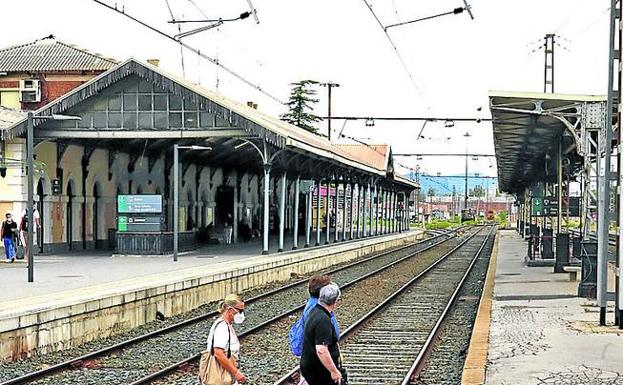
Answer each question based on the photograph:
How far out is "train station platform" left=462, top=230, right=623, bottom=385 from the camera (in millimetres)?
9836

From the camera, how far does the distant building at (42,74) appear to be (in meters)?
37.8

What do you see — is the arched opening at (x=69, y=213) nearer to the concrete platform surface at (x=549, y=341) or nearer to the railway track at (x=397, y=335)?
the railway track at (x=397, y=335)

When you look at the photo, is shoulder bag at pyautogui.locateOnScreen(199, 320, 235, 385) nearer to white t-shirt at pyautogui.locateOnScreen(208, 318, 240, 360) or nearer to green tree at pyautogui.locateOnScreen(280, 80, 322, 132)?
white t-shirt at pyautogui.locateOnScreen(208, 318, 240, 360)

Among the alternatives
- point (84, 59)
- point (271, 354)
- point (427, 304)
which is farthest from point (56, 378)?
point (84, 59)

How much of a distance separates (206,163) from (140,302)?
Result: 20.7 m

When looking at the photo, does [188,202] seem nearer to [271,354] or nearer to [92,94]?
[92,94]

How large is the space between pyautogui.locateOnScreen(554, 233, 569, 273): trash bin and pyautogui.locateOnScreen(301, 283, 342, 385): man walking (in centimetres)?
1822

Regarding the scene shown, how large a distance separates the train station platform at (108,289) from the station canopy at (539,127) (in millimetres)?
6558

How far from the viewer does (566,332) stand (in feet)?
43.2

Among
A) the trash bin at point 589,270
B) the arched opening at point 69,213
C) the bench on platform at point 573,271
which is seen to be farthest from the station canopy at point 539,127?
the arched opening at point 69,213

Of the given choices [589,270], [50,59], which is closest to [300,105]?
[50,59]

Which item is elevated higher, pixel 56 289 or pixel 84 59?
pixel 84 59

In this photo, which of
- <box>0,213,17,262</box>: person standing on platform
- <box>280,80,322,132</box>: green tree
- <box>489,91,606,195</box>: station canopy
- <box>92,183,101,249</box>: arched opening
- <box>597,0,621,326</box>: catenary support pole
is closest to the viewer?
<box>597,0,621,326</box>: catenary support pole

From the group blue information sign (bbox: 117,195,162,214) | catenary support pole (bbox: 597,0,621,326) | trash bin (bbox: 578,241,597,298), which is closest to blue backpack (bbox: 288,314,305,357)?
catenary support pole (bbox: 597,0,621,326)
